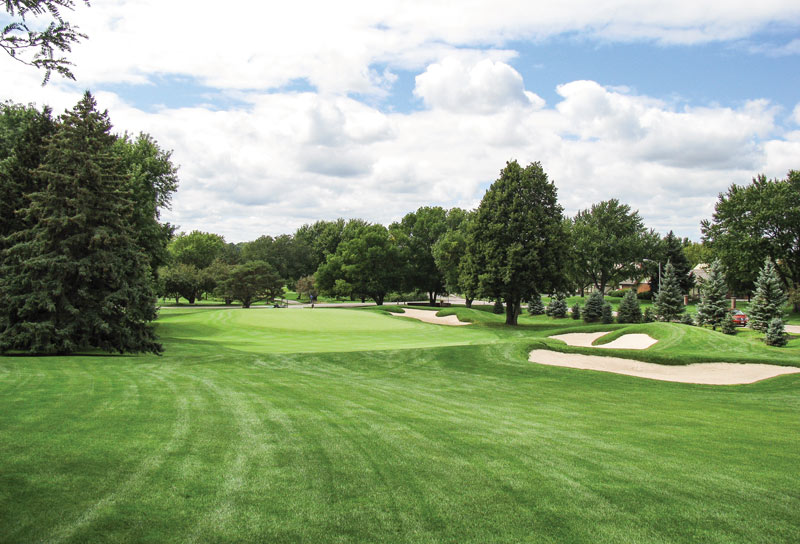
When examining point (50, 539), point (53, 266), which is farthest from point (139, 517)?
point (53, 266)

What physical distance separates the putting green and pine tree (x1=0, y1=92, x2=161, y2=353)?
5.61 m

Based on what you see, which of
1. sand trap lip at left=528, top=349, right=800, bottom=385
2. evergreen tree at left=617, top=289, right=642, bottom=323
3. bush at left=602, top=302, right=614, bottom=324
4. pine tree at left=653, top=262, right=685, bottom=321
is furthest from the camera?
bush at left=602, top=302, right=614, bottom=324

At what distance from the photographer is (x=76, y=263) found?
1850cm

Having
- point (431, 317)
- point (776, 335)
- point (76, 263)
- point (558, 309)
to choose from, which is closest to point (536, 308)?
point (558, 309)

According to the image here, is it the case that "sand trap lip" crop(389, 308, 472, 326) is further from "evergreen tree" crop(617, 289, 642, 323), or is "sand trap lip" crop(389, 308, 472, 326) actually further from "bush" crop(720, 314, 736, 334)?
"bush" crop(720, 314, 736, 334)

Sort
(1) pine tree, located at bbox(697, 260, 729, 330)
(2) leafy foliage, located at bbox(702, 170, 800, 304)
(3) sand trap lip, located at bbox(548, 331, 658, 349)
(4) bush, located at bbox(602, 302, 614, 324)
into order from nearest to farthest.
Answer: (3) sand trap lip, located at bbox(548, 331, 658, 349) < (1) pine tree, located at bbox(697, 260, 729, 330) < (4) bush, located at bbox(602, 302, 614, 324) < (2) leafy foliage, located at bbox(702, 170, 800, 304)

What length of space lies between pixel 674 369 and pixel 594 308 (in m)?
32.7

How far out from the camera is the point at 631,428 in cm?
802

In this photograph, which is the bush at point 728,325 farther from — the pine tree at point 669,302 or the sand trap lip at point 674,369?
the sand trap lip at point 674,369

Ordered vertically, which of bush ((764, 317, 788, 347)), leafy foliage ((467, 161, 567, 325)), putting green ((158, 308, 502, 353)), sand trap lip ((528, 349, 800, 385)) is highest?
leafy foliage ((467, 161, 567, 325))

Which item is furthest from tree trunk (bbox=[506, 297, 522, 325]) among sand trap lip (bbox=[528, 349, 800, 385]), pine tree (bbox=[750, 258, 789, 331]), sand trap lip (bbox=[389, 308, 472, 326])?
sand trap lip (bbox=[528, 349, 800, 385])

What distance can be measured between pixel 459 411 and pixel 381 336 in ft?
72.3

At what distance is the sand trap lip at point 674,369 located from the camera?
52.0ft

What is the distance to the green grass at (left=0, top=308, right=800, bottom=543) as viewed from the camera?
406 cm
